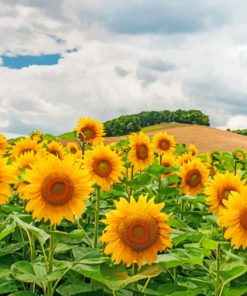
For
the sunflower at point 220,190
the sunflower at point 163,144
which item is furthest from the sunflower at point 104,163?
the sunflower at point 163,144

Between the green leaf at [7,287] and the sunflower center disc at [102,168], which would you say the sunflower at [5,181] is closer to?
the green leaf at [7,287]

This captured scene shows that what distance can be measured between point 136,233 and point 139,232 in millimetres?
19

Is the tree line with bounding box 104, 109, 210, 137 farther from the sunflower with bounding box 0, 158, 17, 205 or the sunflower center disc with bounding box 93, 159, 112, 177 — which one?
the sunflower with bounding box 0, 158, 17, 205

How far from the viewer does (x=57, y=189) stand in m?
3.82

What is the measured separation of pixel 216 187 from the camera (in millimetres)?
4969

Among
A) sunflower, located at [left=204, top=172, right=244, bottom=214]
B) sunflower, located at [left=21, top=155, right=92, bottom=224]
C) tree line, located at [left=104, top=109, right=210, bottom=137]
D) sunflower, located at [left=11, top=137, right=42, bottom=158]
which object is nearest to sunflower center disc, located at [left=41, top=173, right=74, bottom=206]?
sunflower, located at [left=21, top=155, right=92, bottom=224]

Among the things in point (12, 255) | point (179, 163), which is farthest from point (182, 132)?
point (12, 255)

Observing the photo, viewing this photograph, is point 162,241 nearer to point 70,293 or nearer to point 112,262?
point 112,262

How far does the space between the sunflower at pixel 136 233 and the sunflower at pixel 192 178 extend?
121 inches

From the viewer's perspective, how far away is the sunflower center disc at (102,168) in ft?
17.9

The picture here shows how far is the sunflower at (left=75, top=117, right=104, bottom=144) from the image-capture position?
7.89m

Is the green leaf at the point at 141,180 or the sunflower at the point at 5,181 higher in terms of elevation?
the green leaf at the point at 141,180

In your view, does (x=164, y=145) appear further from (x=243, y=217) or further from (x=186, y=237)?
(x=243, y=217)

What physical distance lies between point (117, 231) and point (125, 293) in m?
0.60
